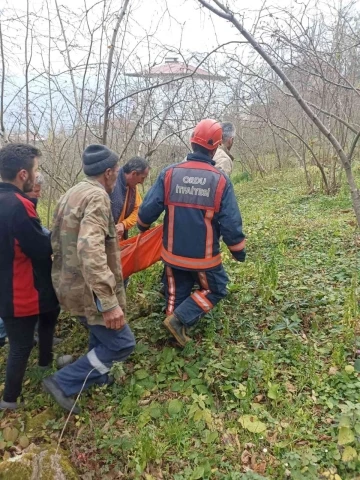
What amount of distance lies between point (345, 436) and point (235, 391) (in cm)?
75

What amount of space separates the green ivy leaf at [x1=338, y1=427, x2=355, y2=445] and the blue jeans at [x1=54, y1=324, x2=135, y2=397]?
56.2 inches

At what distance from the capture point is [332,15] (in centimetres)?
563

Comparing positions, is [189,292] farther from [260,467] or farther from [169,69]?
[169,69]

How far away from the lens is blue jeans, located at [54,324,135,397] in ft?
8.84

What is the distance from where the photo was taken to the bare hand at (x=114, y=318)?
8.21 ft

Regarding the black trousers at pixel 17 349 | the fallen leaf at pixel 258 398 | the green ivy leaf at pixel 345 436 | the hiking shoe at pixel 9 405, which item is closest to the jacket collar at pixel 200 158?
the black trousers at pixel 17 349

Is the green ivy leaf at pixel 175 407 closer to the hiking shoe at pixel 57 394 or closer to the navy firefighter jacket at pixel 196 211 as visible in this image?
the hiking shoe at pixel 57 394

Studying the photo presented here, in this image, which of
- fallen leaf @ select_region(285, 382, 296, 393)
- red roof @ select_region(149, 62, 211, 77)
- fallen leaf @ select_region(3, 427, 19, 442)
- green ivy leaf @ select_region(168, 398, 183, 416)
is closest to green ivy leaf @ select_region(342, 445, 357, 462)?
fallen leaf @ select_region(285, 382, 296, 393)

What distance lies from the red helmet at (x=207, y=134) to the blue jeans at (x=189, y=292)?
104 cm

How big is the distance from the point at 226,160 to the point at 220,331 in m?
1.87

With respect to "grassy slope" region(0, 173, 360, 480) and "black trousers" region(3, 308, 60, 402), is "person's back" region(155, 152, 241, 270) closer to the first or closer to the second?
"grassy slope" region(0, 173, 360, 480)

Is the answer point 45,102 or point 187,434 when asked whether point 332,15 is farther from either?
point 187,434

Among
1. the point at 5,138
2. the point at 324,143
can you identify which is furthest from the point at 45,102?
the point at 324,143

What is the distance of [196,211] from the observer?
315 cm
